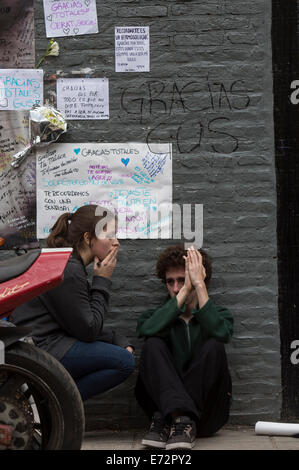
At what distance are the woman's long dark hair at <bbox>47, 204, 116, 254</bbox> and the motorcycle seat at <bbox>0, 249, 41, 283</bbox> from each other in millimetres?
1016

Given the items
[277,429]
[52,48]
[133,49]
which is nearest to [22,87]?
[52,48]

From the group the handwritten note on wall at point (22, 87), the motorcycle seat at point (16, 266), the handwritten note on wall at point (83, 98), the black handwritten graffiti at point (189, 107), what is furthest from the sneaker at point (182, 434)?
the handwritten note on wall at point (22, 87)

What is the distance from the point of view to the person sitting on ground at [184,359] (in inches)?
181

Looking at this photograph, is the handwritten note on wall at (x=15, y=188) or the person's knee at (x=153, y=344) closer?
the person's knee at (x=153, y=344)

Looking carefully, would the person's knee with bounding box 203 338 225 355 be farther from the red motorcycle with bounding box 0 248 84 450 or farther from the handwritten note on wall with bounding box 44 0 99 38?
the handwritten note on wall with bounding box 44 0 99 38

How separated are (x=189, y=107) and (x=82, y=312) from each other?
173cm

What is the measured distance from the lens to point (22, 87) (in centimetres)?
533

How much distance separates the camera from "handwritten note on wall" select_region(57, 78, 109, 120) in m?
5.32

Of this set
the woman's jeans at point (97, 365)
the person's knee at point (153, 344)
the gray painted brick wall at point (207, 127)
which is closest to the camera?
the woman's jeans at point (97, 365)

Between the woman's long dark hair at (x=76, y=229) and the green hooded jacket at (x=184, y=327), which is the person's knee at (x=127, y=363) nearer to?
the green hooded jacket at (x=184, y=327)

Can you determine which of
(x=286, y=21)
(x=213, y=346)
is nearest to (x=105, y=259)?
(x=213, y=346)

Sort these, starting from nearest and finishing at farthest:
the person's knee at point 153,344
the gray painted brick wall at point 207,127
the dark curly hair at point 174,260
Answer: the person's knee at point 153,344 < the dark curly hair at point 174,260 < the gray painted brick wall at point 207,127

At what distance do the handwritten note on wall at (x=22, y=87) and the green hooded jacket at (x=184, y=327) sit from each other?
1648 mm

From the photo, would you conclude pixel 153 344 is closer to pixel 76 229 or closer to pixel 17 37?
pixel 76 229
